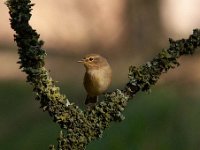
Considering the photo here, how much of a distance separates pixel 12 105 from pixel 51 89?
8007 mm

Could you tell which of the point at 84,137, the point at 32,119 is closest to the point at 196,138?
the point at 32,119

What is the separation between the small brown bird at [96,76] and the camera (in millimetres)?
2975

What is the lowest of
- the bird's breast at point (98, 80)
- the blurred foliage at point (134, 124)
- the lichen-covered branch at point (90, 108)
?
the lichen-covered branch at point (90, 108)

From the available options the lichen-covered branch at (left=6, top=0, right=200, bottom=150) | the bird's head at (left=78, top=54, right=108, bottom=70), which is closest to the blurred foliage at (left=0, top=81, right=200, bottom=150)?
the bird's head at (left=78, top=54, right=108, bottom=70)

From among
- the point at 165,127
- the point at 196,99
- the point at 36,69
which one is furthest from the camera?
the point at 196,99

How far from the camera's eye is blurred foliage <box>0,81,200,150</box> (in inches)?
229

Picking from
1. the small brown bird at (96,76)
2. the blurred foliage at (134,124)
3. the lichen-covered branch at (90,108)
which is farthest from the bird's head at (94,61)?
the blurred foliage at (134,124)

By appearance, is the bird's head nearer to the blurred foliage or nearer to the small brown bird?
the small brown bird

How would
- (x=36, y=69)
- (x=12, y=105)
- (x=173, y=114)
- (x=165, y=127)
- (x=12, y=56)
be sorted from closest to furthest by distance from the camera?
(x=36, y=69)
(x=165, y=127)
(x=173, y=114)
(x=12, y=105)
(x=12, y=56)

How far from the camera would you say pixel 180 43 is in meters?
1.79

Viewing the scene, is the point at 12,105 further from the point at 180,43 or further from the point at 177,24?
the point at 180,43

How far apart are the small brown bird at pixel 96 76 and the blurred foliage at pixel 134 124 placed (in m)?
2.40

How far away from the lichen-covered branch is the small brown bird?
3.47 feet

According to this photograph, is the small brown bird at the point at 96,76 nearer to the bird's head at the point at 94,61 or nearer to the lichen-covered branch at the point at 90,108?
the bird's head at the point at 94,61
